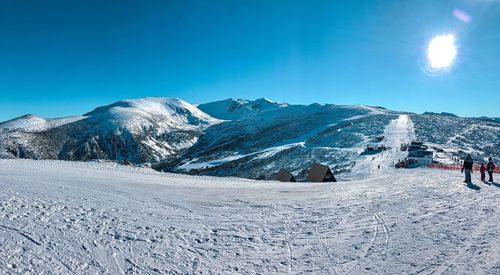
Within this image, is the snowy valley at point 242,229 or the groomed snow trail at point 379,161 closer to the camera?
the snowy valley at point 242,229

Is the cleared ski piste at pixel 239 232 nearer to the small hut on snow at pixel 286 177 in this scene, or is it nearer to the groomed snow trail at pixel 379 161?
the small hut on snow at pixel 286 177

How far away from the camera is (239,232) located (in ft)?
32.1

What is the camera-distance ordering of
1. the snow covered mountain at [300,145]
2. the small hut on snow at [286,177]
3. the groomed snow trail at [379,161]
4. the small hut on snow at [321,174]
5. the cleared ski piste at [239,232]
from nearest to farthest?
1. the cleared ski piste at [239,232]
2. the small hut on snow at [321,174]
3. the small hut on snow at [286,177]
4. the groomed snow trail at [379,161]
5. the snow covered mountain at [300,145]

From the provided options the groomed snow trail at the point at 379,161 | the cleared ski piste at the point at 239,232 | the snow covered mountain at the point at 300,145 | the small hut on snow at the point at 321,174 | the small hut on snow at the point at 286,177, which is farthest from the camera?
the snow covered mountain at the point at 300,145

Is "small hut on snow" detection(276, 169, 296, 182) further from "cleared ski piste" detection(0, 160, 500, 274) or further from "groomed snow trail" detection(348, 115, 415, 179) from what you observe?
"cleared ski piste" detection(0, 160, 500, 274)

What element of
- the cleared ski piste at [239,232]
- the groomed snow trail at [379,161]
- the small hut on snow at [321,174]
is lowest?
the cleared ski piste at [239,232]

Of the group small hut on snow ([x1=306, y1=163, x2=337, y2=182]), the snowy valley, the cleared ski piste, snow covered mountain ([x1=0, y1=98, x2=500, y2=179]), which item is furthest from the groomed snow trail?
the cleared ski piste

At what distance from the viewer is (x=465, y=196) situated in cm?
1517

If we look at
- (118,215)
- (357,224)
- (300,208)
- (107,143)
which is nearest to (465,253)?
(357,224)

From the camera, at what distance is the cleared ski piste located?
7.41 metres

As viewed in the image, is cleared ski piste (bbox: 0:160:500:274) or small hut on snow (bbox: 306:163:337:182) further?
small hut on snow (bbox: 306:163:337:182)

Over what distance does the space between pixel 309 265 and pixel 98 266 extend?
4886mm

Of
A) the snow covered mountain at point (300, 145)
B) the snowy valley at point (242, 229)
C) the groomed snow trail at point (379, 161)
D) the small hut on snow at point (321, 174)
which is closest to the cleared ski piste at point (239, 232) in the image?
the snowy valley at point (242, 229)

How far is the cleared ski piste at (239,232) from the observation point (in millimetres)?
7410
